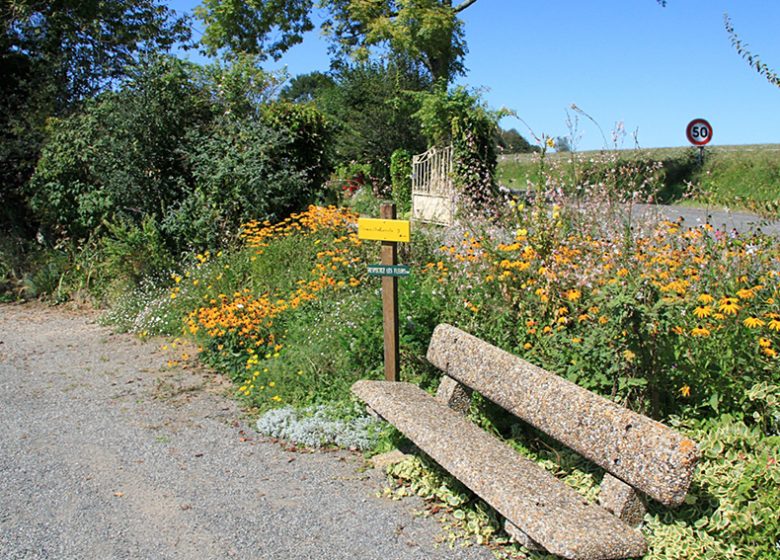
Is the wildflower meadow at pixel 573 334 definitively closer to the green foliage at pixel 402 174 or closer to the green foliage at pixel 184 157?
the green foliage at pixel 184 157

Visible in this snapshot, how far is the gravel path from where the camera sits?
3.75 meters

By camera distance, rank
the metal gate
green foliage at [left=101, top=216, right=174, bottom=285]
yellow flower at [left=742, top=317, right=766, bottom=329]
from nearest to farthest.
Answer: yellow flower at [left=742, top=317, right=766, bottom=329]
green foliage at [left=101, top=216, right=174, bottom=285]
the metal gate

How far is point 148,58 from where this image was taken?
11.6 metres

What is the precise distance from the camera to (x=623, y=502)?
3.21 m

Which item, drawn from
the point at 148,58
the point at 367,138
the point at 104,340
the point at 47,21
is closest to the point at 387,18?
the point at 367,138

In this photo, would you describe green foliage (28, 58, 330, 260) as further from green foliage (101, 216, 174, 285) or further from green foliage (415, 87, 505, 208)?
green foliage (415, 87, 505, 208)

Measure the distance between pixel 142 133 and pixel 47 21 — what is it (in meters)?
6.10

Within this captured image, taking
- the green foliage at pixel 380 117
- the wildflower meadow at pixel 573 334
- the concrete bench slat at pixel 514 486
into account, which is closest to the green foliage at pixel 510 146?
the wildflower meadow at pixel 573 334

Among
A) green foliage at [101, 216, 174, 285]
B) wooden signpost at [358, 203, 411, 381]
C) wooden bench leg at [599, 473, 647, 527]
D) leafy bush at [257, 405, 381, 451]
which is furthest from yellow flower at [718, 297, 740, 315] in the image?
green foliage at [101, 216, 174, 285]

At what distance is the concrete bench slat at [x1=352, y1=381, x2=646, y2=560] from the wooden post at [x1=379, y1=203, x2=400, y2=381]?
604mm

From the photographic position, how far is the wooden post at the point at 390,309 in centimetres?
523

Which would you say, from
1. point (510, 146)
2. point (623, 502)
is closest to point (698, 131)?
point (510, 146)

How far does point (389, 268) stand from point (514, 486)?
2120 millimetres

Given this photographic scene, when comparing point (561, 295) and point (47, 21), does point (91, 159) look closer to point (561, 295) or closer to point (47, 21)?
point (47, 21)
